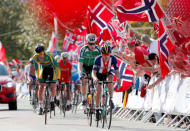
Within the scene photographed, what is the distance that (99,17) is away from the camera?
22438 mm

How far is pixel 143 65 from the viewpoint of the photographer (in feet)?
60.4

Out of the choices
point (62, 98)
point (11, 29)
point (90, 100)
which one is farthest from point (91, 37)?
point (11, 29)

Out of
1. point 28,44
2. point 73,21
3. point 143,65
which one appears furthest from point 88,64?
point 28,44

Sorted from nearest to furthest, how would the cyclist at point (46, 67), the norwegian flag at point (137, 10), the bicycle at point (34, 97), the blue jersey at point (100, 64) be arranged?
A: the blue jersey at point (100, 64), the norwegian flag at point (137, 10), the cyclist at point (46, 67), the bicycle at point (34, 97)

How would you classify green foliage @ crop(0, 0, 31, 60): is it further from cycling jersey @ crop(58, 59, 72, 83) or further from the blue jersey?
the blue jersey

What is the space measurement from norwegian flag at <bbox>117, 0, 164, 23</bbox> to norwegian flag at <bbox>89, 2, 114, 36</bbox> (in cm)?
421

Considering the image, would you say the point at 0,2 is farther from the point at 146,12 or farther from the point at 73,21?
the point at 146,12

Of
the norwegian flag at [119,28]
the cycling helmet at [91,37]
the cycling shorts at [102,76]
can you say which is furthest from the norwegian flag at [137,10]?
the norwegian flag at [119,28]

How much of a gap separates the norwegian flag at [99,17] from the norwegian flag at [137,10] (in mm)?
4212

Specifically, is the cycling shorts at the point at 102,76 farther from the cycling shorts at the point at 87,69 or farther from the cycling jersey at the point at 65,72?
the cycling jersey at the point at 65,72

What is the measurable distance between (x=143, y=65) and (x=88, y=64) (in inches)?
67.3

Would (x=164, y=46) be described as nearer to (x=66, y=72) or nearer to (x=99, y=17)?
(x=66, y=72)

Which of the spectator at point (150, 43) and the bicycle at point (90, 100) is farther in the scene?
the spectator at point (150, 43)

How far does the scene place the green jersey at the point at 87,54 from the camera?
1742cm
